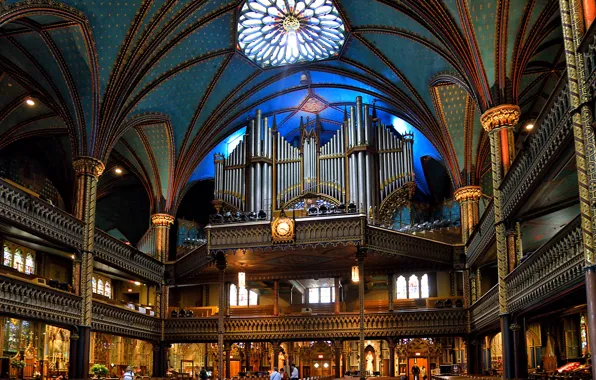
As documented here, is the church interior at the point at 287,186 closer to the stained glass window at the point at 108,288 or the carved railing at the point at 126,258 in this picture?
the carved railing at the point at 126,258

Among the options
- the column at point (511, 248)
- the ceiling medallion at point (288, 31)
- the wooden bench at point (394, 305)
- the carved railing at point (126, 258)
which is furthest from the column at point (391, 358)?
the ceiling medallion at point (288, 31)

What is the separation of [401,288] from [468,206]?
670cm

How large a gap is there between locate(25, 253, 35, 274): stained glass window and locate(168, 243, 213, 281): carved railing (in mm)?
6313

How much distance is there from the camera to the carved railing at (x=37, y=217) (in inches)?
823

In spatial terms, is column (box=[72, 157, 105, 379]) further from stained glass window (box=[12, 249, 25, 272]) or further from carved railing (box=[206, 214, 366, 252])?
stained glass window (box=[12, 249, 25, 272])

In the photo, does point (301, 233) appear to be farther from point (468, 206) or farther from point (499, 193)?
point (499, 193)

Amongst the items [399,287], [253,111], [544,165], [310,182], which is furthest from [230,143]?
[544,165]

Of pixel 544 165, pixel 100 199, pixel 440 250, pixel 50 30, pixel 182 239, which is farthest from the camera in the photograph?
pixel 100 199

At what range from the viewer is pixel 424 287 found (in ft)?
111

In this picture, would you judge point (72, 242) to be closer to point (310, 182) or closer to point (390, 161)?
point (310, 182)

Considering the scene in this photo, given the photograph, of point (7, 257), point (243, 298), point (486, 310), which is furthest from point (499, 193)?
point (7, 257)

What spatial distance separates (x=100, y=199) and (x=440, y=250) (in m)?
19.8

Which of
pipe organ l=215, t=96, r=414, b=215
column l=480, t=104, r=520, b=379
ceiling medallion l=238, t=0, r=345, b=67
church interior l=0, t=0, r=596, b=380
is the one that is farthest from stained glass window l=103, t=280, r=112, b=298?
column l=480, t=104, r=520, b=379

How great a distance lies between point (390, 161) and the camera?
32.8m
